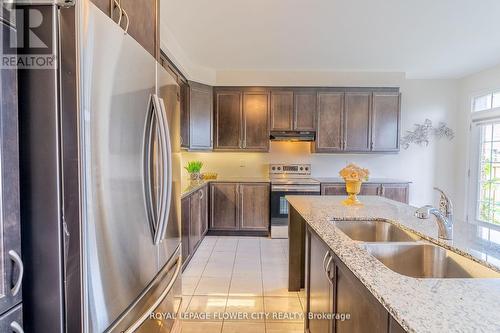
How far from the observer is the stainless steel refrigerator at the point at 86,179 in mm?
793

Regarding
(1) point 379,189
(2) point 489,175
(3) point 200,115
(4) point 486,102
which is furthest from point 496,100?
(3) point 200,115

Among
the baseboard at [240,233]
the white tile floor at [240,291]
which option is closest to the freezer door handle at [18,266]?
the white tile floor at [240,291]

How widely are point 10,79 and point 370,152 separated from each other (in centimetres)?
472

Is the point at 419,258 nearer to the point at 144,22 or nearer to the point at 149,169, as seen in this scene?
the point at 149,169

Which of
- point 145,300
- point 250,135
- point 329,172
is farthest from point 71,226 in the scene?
point 329,172

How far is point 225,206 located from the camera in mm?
4418

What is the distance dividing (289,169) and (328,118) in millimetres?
1105

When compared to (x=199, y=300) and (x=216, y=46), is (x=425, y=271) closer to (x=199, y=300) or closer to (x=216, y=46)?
(x=199, y=300)

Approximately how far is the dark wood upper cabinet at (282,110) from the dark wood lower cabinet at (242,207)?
1.03m

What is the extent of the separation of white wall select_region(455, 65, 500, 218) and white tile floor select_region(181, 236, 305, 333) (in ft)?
11.4

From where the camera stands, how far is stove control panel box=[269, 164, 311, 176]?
488 centimetres

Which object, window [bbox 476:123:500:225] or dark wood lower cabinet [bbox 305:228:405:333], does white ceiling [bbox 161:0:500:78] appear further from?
dark wood lower cabinet [bbox 305:228:405:333]

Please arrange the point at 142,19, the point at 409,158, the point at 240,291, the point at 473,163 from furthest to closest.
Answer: the point at 409,158
the point at 473,163
the point at 240,291
the point at 142,19

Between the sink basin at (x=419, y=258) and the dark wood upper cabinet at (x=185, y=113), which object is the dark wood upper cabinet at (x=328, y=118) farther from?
the sink basin at (x=419, y=258)
